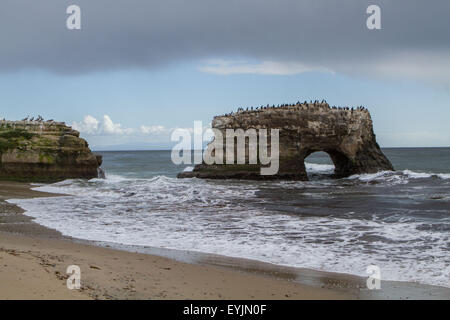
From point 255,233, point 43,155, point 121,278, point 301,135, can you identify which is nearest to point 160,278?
point 121,278

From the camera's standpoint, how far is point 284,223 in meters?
12.8

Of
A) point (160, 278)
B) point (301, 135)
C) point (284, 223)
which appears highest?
point (301, 135)

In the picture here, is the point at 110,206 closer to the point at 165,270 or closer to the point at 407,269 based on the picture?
the point at 165,270

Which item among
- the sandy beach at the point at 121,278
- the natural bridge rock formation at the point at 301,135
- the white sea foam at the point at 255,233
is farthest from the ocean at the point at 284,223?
the natural bridge rock formation at the point at 301,135

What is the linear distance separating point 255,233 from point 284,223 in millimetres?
1771

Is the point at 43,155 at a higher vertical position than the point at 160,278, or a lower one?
higher

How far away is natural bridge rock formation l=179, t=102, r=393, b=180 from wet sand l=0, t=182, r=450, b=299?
20905 mm

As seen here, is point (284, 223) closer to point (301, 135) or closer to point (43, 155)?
point (301, 135)

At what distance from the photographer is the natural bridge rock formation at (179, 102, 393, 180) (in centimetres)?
2994

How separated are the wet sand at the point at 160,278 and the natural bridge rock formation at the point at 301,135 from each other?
2091 cm

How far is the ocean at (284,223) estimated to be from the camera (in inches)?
343

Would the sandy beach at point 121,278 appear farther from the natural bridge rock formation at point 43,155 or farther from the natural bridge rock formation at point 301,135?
the natural bridge rock formation at point 301,135
